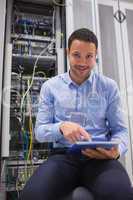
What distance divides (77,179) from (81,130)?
187 millimetres

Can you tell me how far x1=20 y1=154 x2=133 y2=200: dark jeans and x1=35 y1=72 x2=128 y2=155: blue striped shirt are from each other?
165mm

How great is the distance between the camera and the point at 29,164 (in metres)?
1.87

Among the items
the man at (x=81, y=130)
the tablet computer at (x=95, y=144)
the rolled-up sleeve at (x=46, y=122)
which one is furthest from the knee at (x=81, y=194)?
the rolled-up sleeve at (x=46, y=122)

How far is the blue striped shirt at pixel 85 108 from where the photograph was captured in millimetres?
1141

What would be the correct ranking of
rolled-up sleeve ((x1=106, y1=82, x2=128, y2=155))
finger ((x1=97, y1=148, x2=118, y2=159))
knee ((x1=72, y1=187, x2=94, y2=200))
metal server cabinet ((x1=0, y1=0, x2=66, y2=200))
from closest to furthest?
1. knee ((x1=72, y1=187, x2=94, y2=200))
2. finger ((x1=97, y1=148, x2=118, y2=159))
3. rolled-up sleeve ((x1=106, y1=82, x2=128, y2=155))
4. metal server cabinet ((x1=0, y1=0, x2=66, y2=200))

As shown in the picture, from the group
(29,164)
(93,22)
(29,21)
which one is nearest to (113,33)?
(93,22)

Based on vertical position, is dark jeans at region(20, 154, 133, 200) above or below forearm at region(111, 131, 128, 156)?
below

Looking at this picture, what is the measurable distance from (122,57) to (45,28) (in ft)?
2.51

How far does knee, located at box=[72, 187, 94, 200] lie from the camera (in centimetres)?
76

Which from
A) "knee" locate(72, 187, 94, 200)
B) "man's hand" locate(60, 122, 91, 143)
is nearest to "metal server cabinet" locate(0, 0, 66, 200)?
"man's hand" locate(60, 122, 91, 143)

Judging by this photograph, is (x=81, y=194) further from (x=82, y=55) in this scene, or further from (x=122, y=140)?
(x=82, y=55)

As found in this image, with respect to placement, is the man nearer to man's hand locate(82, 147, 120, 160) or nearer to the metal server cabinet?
man's hand locate(82, 147, 120, 160)

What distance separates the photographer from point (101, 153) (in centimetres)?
91

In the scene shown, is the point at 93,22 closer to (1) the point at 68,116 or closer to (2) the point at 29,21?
(2) the point at 29,21
